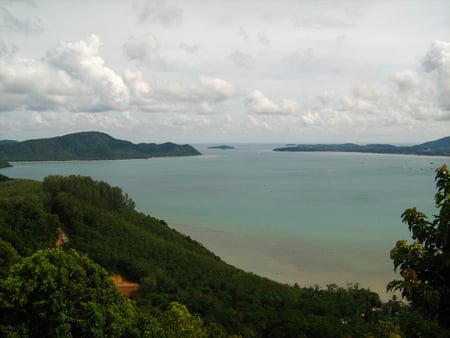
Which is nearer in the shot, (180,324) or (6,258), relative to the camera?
(180,324)

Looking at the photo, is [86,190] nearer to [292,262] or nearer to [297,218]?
[292,262]

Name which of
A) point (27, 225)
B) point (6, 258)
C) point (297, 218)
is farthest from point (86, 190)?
point (297, 218)

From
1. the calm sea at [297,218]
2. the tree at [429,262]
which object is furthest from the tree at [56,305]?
the calm sea at [297,218]

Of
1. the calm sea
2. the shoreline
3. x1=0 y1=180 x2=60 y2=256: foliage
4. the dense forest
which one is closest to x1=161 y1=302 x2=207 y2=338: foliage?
the dense forest

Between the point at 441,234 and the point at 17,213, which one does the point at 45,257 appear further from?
the point at 17,213

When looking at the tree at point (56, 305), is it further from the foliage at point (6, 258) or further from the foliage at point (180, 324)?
the foliage at point (6, 258)

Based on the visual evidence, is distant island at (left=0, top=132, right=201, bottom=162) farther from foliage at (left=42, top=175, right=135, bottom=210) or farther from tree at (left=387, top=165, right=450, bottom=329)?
tree at (left=387, top=165, right=450, bottom=329)
